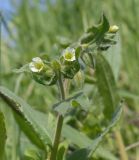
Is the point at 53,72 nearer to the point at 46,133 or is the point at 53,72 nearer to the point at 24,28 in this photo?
the point at 46,133

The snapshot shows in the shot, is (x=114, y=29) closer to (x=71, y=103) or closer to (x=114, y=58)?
(x=71, y=103)

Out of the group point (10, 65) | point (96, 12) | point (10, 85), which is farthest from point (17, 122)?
point (96, 12)

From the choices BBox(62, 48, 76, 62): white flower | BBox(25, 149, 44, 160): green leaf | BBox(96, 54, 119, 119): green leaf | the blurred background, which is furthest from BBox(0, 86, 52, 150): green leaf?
the blurred background

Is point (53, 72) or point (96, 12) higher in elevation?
point (96, 12)

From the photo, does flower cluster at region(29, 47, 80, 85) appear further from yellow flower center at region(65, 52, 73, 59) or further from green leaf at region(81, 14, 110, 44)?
green leaf at region(81, 14, 110, 44)

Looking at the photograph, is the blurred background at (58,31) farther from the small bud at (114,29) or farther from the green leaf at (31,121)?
the small bud at (114,29)
